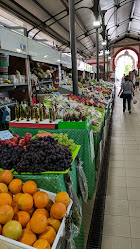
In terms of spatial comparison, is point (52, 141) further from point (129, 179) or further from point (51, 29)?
point (51, 29)

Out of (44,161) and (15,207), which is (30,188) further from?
(44,161)

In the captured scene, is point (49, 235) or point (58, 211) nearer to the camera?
point (49, 235)

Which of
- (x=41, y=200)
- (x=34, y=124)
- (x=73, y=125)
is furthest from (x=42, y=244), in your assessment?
(x=34, y=124)

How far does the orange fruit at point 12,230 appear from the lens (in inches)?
44.7

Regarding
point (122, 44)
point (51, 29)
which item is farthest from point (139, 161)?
point (122, 44)

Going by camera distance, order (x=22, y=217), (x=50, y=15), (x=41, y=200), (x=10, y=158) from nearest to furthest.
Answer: (x=22, y=217) < (x=41, y=200) < (x=10, y=158) < (x=50, y=15)

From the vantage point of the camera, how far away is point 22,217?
1.30m

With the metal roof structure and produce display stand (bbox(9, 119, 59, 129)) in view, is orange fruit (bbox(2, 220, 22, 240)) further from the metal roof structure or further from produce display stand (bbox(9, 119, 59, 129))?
the metal roof structure

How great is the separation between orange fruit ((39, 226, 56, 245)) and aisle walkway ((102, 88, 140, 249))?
1.14 metres

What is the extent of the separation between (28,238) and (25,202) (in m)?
0.24

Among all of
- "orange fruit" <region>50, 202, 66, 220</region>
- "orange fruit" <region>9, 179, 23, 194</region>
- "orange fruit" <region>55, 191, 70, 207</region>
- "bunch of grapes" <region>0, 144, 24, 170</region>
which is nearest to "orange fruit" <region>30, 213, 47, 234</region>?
"orange fruit" <region>50, 202, 66, 220</region>

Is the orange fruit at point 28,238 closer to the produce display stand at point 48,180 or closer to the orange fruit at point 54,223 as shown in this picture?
the orange fruit at point 54,223

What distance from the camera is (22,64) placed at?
451 cm

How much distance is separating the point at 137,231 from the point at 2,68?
338cm
